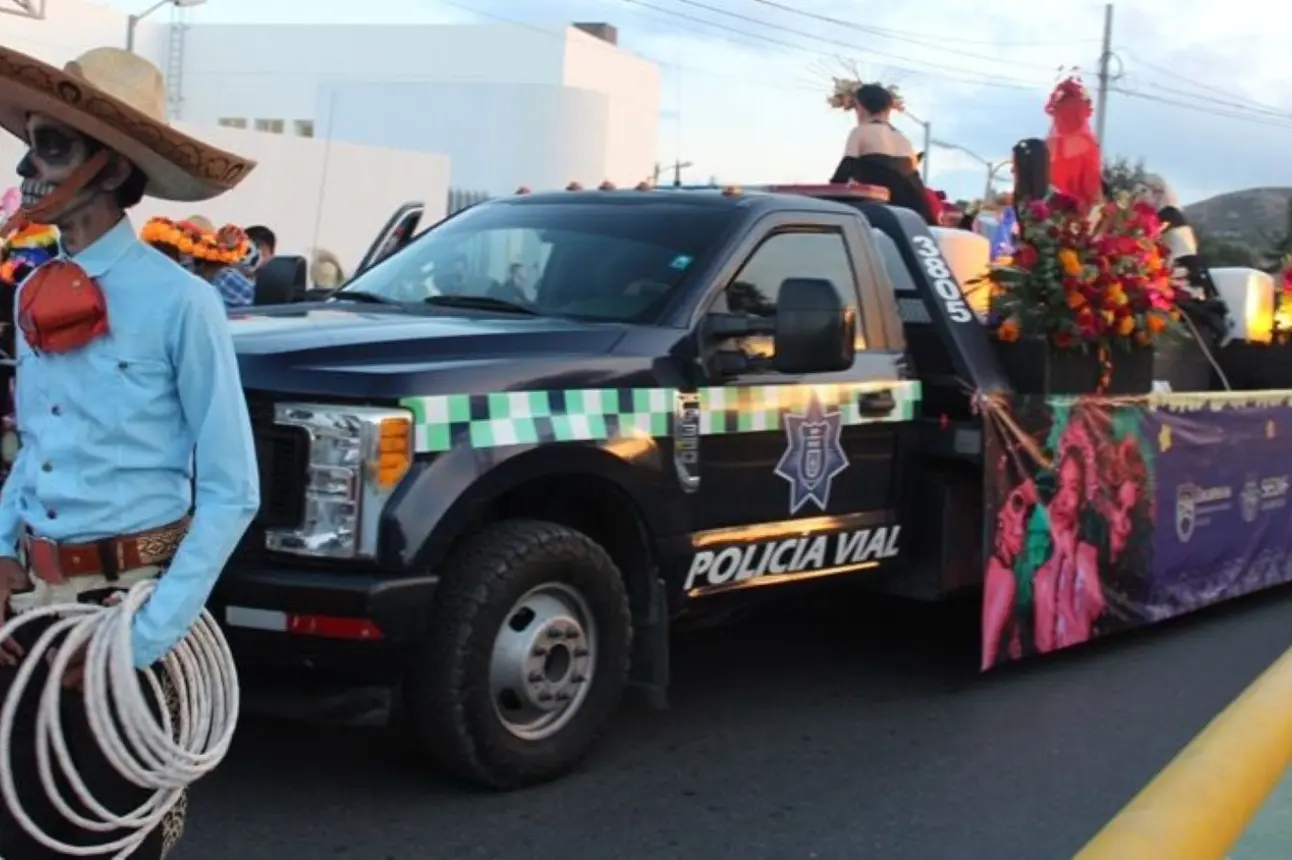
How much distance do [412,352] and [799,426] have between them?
1.57m

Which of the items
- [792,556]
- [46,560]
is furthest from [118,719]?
[792,556]

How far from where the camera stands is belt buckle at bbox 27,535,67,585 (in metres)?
2.72

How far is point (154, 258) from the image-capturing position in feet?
9.14

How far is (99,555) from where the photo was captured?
2699mm

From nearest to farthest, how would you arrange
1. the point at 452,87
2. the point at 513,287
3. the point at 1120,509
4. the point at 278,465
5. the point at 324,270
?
the point at 278,465, the point at 513,287, the point at 1120,509, the point at 324,270, the point at 452,87

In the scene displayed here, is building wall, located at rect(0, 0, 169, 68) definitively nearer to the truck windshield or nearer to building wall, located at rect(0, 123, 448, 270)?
building wall, located at rect(0, 123, 448, 270)

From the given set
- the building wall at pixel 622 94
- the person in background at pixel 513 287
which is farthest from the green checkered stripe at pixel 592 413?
the building wall at pixel 622 94

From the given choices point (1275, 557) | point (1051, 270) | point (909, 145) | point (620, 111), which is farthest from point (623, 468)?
point (620, 111)

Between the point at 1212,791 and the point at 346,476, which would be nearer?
the point at 1212,791

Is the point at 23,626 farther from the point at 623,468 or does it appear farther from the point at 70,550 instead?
the point at 623,468

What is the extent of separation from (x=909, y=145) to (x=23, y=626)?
262 inches

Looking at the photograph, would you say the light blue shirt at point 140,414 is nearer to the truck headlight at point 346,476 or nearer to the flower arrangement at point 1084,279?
the truck headlight at point 346,476

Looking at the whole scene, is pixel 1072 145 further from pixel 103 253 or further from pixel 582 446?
pixel 103 253

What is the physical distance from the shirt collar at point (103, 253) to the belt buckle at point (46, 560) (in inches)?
18.9
